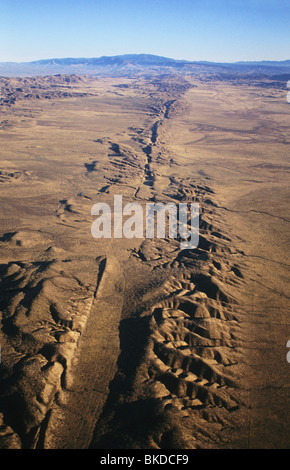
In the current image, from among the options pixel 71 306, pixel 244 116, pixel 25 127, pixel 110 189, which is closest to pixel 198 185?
pixel 110 189

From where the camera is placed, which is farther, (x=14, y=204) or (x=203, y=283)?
(x=14, y=204)

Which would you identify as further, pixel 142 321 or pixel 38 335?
pixel 142 321

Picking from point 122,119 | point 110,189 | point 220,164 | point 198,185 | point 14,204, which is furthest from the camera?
point 122,119

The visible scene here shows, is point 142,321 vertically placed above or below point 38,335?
below

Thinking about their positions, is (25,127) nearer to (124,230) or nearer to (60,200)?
(60,200)

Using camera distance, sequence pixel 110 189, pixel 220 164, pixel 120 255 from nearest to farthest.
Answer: pixel 120 255
pixel 110 189
pixel 220 164
